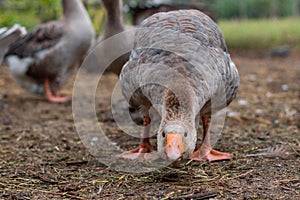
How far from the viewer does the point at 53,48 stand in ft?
23.8

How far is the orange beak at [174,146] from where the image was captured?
3.09m

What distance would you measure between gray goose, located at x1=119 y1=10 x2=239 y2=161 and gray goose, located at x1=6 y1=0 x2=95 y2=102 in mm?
3157

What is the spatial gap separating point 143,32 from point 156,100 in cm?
81

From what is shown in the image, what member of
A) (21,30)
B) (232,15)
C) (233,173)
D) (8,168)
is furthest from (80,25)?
(232,15)

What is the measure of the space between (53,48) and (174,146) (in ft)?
15.1

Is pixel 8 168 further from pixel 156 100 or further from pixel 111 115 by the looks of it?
pixel 111 115

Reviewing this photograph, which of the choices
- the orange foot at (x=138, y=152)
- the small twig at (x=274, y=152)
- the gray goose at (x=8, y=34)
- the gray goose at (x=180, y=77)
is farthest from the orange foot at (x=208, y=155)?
the gray goose at (x=8, y=34)

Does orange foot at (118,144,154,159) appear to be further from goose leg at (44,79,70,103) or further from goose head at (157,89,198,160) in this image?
goose leg at (44,79,70,103)

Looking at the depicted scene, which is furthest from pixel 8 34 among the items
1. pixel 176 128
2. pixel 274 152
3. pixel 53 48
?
pixel 274 152

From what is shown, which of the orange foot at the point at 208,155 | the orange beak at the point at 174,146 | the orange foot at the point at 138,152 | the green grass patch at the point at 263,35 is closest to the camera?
the orange beak at the point at 174,146

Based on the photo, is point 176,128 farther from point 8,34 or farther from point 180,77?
point 8,34

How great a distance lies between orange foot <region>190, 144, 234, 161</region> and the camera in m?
4.10

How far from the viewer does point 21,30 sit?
18.9 ft

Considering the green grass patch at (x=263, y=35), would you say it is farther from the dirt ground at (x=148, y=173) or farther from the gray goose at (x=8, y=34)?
the gray goose at (x=8, y=34)
